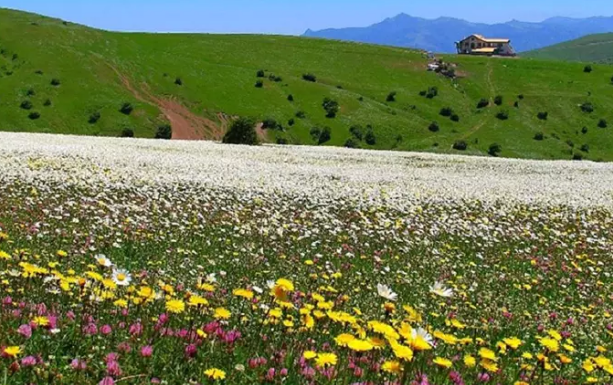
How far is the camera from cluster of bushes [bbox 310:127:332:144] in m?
112

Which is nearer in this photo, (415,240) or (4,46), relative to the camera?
(415,240)

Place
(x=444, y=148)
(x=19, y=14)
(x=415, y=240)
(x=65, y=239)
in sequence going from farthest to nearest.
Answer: (x=19, y=14) < (x=444, y=148) < (x=415, y=240) < (x=65, y=239)

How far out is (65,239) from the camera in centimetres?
1205

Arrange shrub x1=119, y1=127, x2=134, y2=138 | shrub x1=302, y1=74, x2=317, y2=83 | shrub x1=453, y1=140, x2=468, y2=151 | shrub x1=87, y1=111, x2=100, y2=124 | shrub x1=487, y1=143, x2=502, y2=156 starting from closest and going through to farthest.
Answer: shrub x1=119, y1=127, x2=134, y2=138
shrub x1=87, y1=111, x2=100, y2=124
shrub x1=453, y1=140, x2=468, y2=151
shrub x1=487, y1=143, x2=502, y2=156
shrub x1=302, y1=74, x2=317, y2=83

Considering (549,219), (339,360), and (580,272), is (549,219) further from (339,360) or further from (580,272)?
(339,360)

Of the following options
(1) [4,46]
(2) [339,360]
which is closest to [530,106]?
(1) [4,46]

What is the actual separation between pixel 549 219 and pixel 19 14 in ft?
551

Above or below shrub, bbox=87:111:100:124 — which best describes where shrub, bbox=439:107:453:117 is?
below

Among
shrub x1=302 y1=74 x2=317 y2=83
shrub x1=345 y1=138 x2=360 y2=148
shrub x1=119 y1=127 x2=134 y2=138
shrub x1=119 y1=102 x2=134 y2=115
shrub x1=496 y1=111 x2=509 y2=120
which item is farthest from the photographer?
shrub x1=302 y1=74 x2=317 y2=83

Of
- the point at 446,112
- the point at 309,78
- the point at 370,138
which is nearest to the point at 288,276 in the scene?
the point at 370,138

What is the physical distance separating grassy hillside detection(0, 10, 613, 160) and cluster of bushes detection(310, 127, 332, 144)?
115cm

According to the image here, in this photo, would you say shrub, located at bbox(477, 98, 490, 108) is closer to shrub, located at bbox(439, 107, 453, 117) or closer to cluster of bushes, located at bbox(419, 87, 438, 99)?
cluster of bushes, located at bbox(419, 87, 438, 99)

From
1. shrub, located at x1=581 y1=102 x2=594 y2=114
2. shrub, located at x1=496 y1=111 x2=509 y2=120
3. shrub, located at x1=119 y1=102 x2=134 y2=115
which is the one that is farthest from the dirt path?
shrub, located at x1=581 y1=102 x2=594 y2=114

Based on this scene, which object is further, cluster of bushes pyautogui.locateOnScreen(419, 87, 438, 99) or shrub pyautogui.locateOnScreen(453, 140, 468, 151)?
cluster of bushes pyautogui.locateOnScreen(419, 87, 438, 99)
